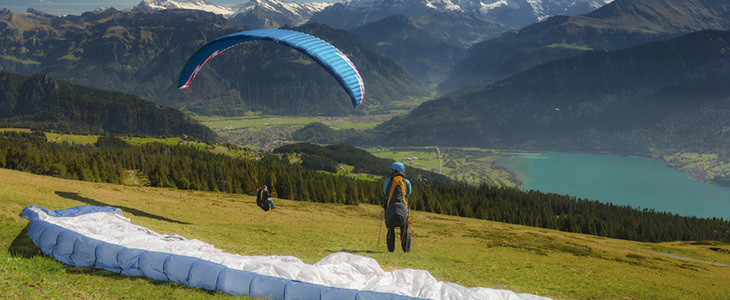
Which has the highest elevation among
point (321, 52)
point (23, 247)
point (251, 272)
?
point (321, 52)

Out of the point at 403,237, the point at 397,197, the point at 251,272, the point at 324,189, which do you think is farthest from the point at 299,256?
the point at 324,189

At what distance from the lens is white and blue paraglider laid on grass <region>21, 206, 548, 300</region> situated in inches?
428

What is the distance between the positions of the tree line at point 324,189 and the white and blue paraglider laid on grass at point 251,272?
55459 millimetres

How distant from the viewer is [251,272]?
11.5m

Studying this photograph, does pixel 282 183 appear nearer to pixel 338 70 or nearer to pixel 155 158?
pixel 155 158

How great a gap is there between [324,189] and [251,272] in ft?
256

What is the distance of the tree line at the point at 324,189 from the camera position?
245 ft

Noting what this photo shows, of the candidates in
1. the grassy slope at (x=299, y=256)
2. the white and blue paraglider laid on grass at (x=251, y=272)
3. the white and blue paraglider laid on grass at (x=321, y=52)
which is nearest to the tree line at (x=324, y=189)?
the grassy slope at (x=299, y=256)

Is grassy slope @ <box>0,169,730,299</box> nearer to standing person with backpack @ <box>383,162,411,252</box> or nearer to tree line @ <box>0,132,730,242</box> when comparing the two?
standing person with backpack @ <box>383,162,411,252</box>

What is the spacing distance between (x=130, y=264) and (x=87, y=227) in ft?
20.0

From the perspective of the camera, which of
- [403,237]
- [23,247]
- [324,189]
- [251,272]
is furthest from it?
[324,189]

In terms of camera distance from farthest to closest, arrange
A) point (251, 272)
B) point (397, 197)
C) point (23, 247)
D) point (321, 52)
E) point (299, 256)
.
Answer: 1. point (321, 52)
2. point (299, 256)
3. point (397, 197)
4. point (23, 247)
5. point (251, 272)

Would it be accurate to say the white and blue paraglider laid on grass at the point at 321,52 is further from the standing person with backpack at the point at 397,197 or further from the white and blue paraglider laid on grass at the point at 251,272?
the white and blue paraglider laid on grass at the point at 251,272

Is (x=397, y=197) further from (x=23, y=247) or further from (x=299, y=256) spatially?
(x=23, y=247)
